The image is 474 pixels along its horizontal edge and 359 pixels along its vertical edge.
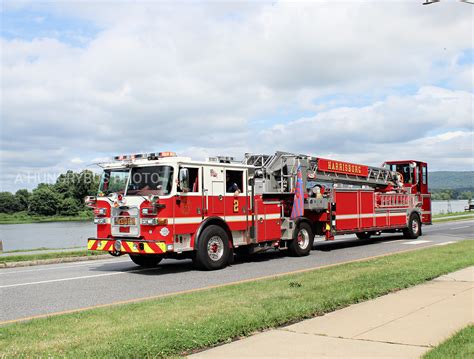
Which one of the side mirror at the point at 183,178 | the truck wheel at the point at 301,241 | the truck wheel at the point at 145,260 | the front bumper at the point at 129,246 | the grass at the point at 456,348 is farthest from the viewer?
the truck wheel at the point at 301,241

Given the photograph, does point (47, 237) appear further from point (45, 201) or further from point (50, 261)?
point (45, 201)

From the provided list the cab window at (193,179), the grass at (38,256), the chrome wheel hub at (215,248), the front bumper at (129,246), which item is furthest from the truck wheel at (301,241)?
the grass at (38,256)

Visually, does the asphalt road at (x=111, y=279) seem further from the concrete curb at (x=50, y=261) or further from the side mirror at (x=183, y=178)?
the side mirror at (x=183, y=178)

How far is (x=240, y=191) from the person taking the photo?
46.3 ft

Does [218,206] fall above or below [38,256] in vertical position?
above

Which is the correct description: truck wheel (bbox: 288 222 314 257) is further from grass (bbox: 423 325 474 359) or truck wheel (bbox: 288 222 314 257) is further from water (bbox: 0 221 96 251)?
water (bbox: 0 221 96 251)

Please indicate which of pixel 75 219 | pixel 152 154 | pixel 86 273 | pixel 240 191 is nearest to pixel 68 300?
pixel 86 273

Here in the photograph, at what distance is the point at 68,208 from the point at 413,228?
51.3 m

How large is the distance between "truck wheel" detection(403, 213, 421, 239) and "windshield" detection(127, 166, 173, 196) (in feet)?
41.3

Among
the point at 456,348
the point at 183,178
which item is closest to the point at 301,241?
the point at 183,178

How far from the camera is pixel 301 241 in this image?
16250mm

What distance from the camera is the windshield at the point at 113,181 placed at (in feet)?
43.2

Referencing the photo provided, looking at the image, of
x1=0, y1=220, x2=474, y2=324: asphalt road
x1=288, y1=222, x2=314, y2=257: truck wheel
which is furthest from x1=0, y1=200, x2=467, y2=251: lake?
x1=288, y1=222, x2=314, y2=257: truck wheel

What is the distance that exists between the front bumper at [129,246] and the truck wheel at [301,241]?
5054mm
